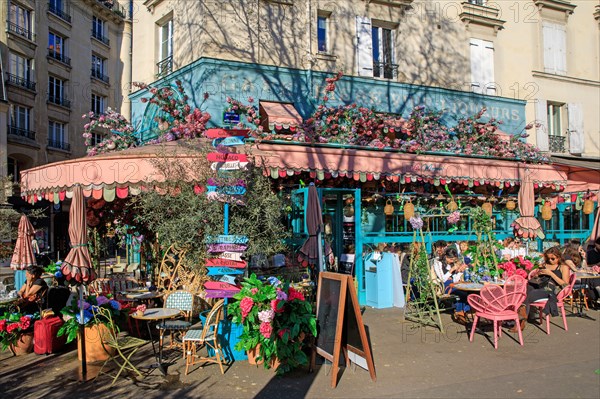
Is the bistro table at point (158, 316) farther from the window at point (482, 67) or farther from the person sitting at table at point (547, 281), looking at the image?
the window at point (482, 67)

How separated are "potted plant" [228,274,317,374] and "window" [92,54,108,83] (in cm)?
3150

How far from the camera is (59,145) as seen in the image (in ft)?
98.7

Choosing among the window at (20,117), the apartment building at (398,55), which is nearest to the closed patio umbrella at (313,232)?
the apartment building at (398,55)

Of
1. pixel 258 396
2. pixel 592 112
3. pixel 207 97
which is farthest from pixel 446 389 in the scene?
pixel 592 112

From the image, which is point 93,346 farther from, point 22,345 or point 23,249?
point 23,249

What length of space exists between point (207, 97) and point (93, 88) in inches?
967

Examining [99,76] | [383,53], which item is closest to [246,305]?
[383,53]

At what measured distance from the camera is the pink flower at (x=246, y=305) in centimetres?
570

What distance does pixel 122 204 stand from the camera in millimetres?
10570

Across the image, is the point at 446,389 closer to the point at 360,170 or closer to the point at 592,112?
the point at 360,170

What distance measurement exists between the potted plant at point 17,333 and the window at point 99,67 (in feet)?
96.4

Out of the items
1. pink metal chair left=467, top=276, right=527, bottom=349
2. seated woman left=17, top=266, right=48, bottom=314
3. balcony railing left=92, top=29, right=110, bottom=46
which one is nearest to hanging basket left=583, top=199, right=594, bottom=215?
pink metal chair left=467, top=276, right=527, bottom=349

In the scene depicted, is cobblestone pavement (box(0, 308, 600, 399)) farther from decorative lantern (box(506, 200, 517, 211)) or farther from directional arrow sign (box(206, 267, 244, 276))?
decorative lantern (box(506, 200, 517, 211))

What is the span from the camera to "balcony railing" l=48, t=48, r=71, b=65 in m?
29.3
